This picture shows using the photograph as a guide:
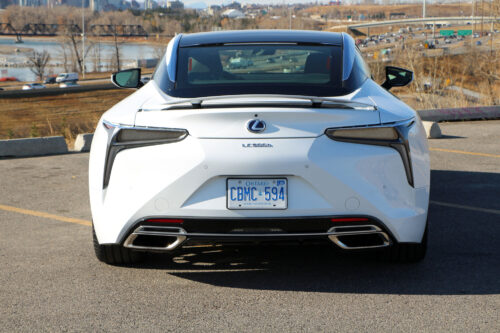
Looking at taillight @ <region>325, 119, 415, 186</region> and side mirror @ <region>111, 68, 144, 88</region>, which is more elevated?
side mirror @ <region>111, 68, 144, 88</region>

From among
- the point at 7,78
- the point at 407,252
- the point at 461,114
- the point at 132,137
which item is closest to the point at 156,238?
the point at 132,137

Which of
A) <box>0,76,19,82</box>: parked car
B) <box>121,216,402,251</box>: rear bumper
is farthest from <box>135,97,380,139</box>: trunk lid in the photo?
<box>0,76,19,82</box>: parked car

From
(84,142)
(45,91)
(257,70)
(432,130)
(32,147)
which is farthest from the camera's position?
(45,91)

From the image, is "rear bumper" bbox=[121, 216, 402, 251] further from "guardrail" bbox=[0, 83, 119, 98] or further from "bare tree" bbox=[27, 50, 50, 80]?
"bare tree" bbox=[27, 50, 50, 80]

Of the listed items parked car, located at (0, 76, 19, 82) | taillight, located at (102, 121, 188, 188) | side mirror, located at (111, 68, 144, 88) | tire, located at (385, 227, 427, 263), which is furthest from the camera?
parked car, located at (0, 76, 19, 82)

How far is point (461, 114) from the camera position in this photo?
617 inches

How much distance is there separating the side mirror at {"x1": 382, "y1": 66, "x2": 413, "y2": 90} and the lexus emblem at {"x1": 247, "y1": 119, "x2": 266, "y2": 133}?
2378 mm

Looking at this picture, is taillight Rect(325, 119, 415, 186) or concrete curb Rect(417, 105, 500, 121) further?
concrete curb Rect(417, 105, 500, 121)

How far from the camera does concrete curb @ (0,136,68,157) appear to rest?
1127cm

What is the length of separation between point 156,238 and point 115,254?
1.58 ft

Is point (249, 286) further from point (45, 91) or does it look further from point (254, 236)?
point (45, 91)

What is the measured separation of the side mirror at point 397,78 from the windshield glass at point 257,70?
1176mm

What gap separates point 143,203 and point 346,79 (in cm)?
159

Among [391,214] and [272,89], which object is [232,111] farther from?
[391,214]
